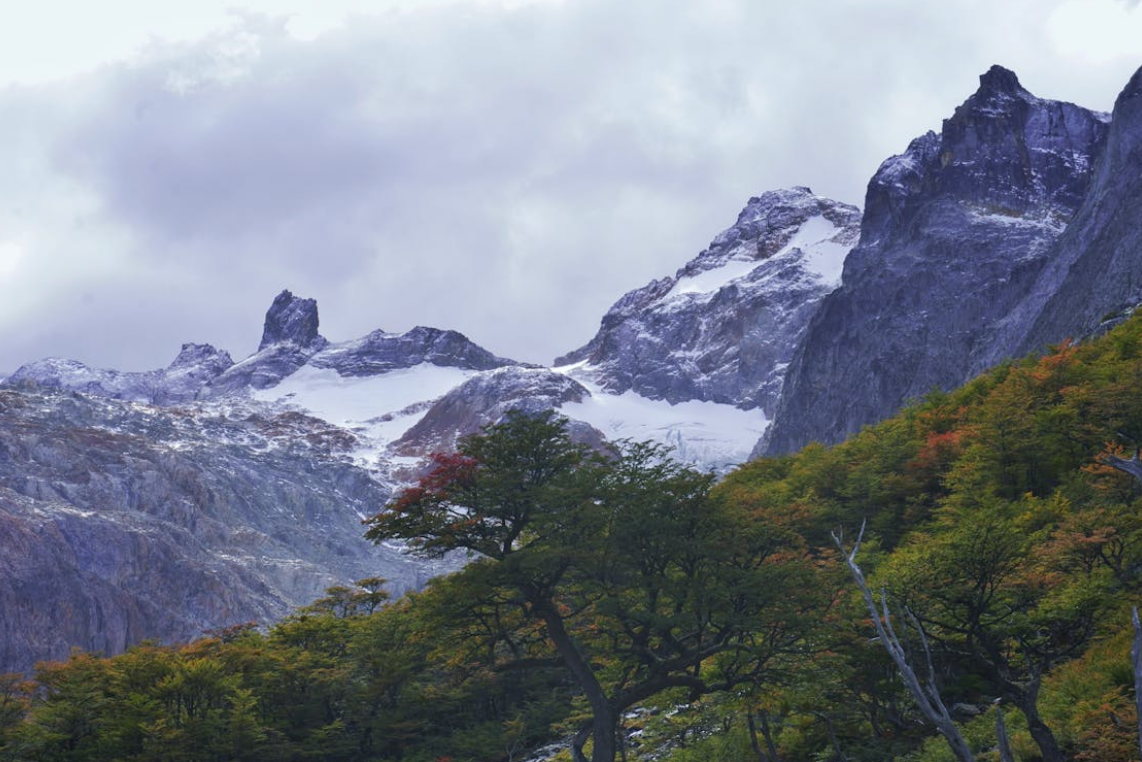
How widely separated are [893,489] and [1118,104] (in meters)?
79.5

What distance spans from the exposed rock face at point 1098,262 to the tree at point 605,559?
181 feet

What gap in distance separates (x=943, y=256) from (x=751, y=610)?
406 ft

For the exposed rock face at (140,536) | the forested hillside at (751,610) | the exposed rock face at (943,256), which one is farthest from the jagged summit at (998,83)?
the forested hillside at (751,610)

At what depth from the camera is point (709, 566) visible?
27875 millimetres

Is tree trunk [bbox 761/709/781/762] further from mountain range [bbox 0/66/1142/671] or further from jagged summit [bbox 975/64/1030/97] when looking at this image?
jagged summit [bbox 975/64/1030/97]

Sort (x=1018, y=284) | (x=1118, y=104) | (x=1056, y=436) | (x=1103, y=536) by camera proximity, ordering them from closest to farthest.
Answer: (x=1103, y=536), (x=1056, y=436), (x=1118, y=104), (x=1018, y=284)

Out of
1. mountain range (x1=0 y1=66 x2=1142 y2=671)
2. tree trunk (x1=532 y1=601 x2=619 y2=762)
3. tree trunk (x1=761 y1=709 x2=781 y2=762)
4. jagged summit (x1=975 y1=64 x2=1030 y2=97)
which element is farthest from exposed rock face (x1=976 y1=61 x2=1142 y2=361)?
tree trunk (x1=532 y1=601 x2=619 y2=762)

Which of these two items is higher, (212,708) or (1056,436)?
(1056,436)

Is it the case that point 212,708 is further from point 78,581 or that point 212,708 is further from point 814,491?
point 78,581

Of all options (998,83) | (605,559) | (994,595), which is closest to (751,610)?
(605,559)

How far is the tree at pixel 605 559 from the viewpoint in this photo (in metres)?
26.6

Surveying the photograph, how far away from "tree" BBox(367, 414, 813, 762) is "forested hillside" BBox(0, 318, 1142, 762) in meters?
0.08

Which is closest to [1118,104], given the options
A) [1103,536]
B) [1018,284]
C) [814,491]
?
[1018,284]

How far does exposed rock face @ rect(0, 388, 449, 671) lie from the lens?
114062mm
